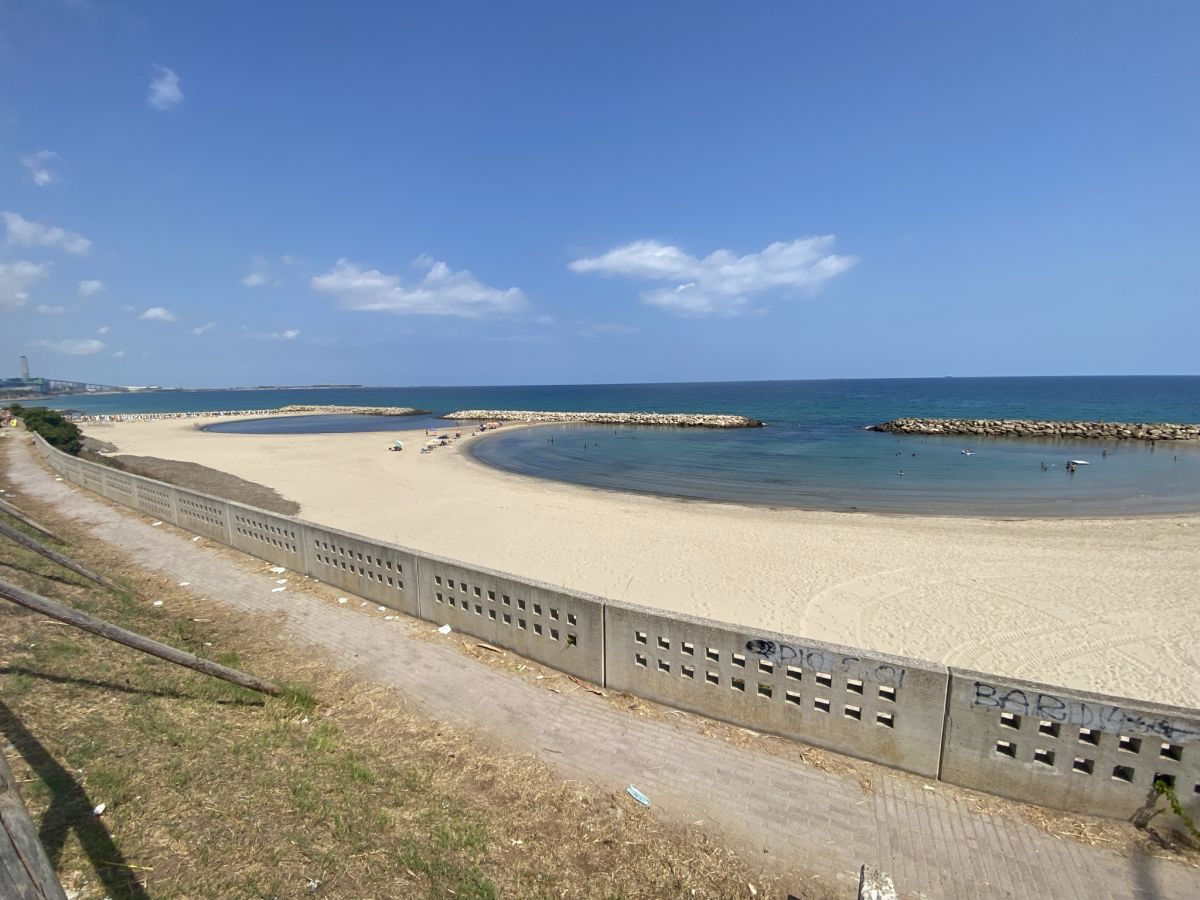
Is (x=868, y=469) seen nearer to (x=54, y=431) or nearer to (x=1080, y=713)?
(x=1080, y=713)

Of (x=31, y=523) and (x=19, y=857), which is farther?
(x=31, y=523)

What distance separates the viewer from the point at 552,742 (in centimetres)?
561

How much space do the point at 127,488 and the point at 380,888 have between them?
1835 cm

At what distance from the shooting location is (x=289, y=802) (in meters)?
4.39

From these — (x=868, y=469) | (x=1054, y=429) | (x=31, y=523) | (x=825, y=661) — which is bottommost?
(x=868, y=469)

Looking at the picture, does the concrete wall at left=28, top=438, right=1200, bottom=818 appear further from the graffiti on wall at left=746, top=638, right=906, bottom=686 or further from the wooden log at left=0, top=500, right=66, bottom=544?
the wooden log at left=0, top=500, right=66, bottom=544

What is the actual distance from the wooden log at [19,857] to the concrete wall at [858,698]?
488 centimetres

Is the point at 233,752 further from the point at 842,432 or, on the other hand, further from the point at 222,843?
the point at 842,432

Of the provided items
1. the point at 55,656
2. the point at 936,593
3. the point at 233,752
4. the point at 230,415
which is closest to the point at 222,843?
the point at 233,752

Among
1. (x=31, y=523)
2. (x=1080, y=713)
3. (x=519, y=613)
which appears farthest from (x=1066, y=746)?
(x=31, y=523)

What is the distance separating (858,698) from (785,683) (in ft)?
2.30

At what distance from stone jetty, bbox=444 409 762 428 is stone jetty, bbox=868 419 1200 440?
55.8 ft

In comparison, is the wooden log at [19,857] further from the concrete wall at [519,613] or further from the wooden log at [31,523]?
the wooden log at [31,523]

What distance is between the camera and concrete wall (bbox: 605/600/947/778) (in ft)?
16.5
